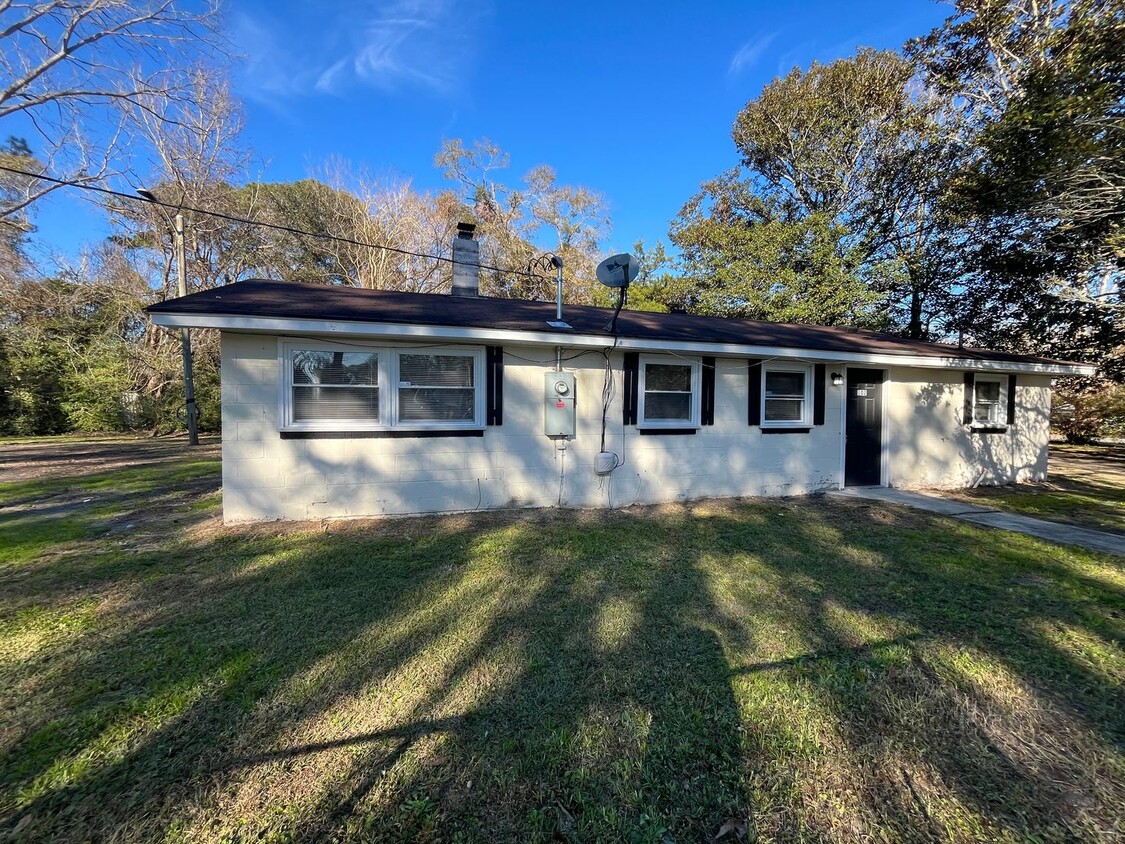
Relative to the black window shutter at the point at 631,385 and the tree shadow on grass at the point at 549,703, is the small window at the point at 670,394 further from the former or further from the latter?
the tree shadow on grass at the point at 549,703

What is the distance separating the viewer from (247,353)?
5301 millimetres

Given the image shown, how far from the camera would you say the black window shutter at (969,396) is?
336 inches

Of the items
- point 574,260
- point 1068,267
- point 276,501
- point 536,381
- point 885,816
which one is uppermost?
point 574,260

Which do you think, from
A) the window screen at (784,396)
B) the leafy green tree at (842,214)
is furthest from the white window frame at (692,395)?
the leafy green tree at (842,214)

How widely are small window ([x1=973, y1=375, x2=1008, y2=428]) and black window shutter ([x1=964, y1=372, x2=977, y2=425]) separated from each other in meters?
0.33

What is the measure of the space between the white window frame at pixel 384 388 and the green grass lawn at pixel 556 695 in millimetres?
1656

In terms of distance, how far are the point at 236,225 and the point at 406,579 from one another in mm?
20536

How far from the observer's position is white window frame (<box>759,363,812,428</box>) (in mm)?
7336

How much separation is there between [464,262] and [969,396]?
31.3ft

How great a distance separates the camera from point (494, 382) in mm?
6133

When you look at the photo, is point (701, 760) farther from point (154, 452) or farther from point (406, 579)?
point (154, 452)

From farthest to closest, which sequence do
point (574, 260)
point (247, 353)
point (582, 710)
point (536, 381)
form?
1. point (574, 260)
2. point (536, 381)
3. point (247, 353)
4. point (582, 710)

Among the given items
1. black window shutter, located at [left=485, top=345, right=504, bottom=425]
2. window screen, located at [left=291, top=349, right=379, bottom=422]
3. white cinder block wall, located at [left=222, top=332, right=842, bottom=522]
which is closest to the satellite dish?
white cinder block wall, located at [left=222, top=332, right=842, bottom=522]

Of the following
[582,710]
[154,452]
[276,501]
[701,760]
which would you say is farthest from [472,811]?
[154,452]
